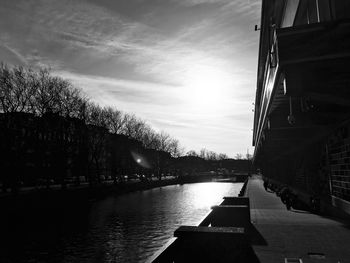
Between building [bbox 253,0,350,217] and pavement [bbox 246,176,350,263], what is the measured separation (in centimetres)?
148

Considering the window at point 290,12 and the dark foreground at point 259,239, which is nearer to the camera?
the dark foreground at point 259,239

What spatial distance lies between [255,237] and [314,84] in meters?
5.43

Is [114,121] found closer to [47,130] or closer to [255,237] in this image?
[47,130]

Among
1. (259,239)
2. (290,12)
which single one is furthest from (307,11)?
(259,239)

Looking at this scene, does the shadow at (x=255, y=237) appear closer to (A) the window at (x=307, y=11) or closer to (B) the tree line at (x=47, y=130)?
(A) the window at (x=307, y=11)

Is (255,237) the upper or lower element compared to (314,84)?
lower

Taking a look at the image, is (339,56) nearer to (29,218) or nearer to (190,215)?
(190,215)

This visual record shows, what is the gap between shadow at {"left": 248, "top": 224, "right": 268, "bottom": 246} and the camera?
9305 millimetres

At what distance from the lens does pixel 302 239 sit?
9828 millimetres

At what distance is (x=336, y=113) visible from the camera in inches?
431

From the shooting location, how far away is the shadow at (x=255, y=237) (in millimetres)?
9305

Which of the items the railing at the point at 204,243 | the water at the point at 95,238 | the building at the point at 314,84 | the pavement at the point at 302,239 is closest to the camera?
the building at the point at 314,84

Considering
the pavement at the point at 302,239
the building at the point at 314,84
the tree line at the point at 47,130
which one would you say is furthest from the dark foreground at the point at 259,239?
the tree line at the point at 47,130

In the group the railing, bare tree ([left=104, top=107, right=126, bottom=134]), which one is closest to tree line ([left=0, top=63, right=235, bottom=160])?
bare tree ([left=104, top=107, right=126, bottom=134])
